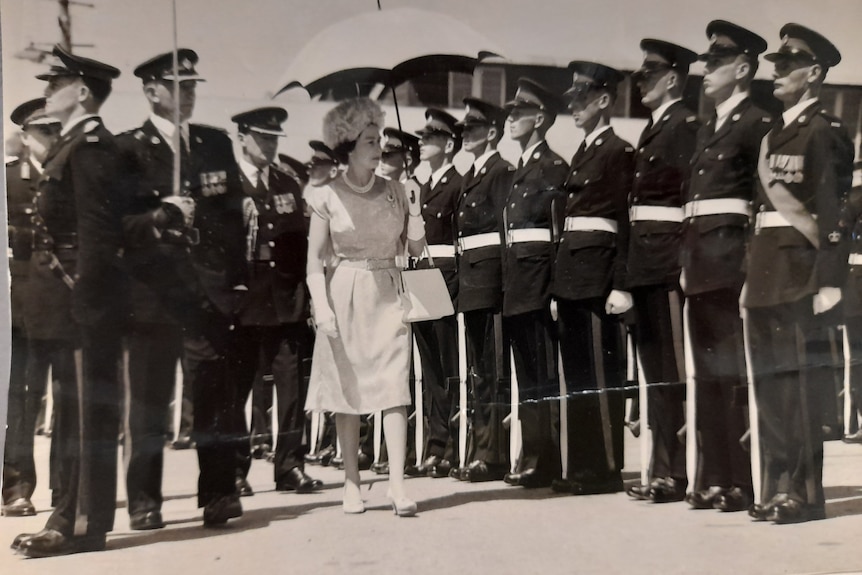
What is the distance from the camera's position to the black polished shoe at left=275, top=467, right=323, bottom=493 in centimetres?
193

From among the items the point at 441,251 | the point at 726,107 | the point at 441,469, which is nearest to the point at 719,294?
the point at 726,107

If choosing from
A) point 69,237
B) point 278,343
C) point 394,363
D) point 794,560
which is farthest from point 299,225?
point 794,560

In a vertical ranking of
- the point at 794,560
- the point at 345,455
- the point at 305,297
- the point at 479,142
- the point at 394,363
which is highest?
the point at 479,142

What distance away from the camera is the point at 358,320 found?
6.40 feet

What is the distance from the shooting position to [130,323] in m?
1.87

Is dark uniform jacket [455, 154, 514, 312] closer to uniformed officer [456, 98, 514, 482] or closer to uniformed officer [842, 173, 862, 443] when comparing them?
uniformed officer [456, 98, 514, 482]

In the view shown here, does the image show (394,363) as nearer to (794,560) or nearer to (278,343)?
(278,343)

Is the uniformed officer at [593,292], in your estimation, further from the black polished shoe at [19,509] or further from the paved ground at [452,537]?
the black polished shoe at [19,509]

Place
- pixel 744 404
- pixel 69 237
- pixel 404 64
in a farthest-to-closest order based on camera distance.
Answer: pixel 744 404 → pixel 404 64 → pixel 69 237

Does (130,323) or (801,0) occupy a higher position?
(801,0)

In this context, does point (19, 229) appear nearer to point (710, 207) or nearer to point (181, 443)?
point (181, 443)

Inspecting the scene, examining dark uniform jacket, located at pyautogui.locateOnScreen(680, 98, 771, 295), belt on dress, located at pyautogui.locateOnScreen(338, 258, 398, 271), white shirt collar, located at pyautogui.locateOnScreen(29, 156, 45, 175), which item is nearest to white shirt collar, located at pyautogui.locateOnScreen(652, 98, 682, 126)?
dark uniform jacket, located at pyautogui.locateOnScreen(680, 98, 771, 295)

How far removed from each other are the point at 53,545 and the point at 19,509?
4.6 inches

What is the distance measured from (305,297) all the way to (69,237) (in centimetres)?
57
